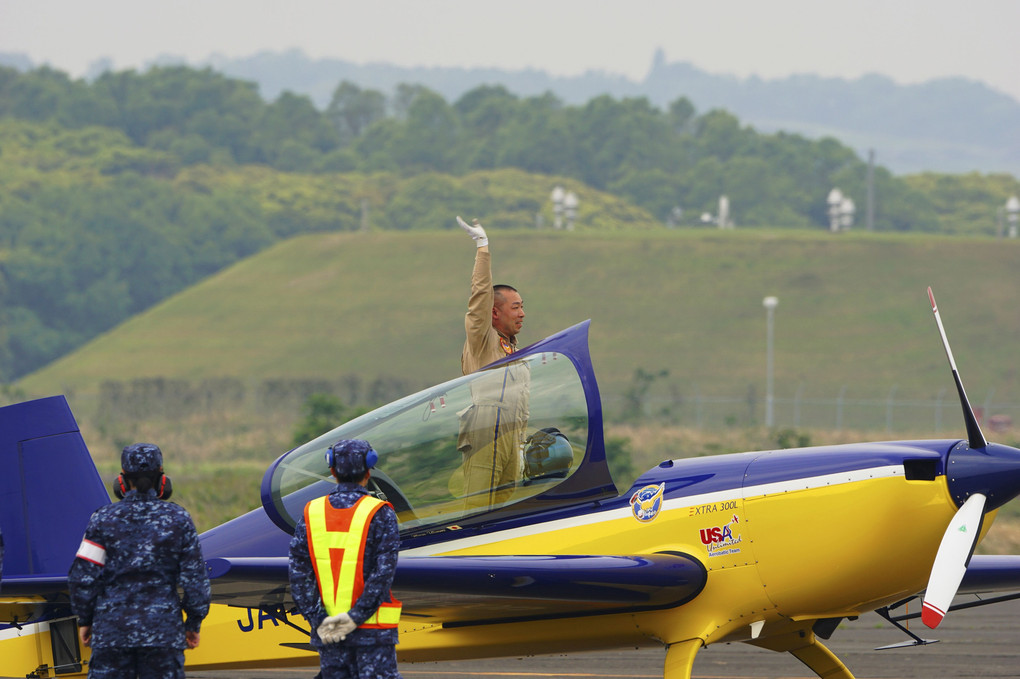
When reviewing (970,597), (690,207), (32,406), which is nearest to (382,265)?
(690,207)

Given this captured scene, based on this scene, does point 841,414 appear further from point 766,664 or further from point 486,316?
point 486,316

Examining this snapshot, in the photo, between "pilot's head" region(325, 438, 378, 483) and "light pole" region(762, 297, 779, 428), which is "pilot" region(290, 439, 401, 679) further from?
"light pole" region(762, 297, 779, 428)

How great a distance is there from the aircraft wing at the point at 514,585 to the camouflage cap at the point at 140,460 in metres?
0.68

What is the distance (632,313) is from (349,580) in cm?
7750

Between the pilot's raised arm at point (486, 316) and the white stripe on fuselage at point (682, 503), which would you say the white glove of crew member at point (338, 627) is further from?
the pilot's raised arm at point (486, 316)

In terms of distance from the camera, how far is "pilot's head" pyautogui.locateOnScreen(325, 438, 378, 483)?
5691mm

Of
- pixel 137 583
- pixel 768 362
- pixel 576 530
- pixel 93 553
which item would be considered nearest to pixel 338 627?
pixel 137 583

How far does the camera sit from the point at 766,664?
1072 cm

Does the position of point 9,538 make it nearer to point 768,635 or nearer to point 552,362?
point 552,362

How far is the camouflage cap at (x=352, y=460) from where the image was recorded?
5.69m

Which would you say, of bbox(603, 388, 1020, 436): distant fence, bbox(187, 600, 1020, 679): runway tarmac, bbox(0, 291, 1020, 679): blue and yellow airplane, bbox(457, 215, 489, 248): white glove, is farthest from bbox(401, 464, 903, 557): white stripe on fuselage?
bbox(603, 388, 1020, 436): distant fence

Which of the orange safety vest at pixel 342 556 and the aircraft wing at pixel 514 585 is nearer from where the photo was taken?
the orange safety vest at pixel 342 556

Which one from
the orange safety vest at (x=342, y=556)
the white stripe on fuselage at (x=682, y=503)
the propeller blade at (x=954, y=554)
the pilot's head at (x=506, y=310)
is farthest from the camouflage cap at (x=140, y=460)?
the propeller blade at (x=954, y=554)

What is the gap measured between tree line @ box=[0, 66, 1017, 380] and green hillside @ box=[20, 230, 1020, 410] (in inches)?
765
